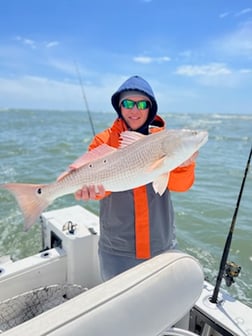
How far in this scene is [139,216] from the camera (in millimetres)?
2252

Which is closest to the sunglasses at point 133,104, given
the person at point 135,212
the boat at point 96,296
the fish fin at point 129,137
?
the person at point 135,212

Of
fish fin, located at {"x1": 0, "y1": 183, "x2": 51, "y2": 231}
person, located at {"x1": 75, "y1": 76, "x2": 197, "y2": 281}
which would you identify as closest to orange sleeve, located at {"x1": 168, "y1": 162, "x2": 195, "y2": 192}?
person, located at {"x1": 75, "y1": 76, "x2": 197, "y2": 281}

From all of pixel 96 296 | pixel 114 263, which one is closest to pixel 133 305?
pixel 96 296

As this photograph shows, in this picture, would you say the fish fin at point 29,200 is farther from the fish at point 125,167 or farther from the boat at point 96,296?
the boat at point 96,296

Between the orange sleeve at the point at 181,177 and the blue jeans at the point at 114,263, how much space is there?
0.58m

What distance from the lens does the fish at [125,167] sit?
6.52 ft

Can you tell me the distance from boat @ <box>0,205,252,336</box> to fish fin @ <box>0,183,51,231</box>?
657 millimetres

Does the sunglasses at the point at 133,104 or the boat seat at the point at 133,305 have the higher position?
the sunglasses at the point at 133,104

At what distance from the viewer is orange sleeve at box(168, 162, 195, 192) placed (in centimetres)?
217

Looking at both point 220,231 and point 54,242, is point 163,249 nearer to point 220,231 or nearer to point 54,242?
point 54,242

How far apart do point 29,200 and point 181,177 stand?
A: 1.03 metres

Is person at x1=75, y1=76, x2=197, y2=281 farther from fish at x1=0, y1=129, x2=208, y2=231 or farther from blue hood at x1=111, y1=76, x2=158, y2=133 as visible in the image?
fish at x1=0, y1=129, x2=208, y2=231

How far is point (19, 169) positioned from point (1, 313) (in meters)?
9.46

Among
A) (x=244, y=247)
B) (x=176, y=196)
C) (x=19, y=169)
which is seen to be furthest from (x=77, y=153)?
(x=244, y=247)
